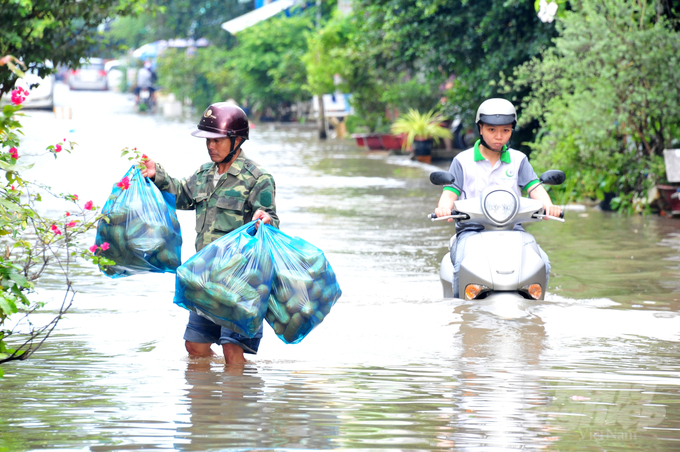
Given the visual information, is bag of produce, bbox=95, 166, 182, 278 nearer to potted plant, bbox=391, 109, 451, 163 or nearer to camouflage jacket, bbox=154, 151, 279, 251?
camouflage jacket, bbox=154, 151, 279, 251

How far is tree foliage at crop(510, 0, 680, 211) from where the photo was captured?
1234cm

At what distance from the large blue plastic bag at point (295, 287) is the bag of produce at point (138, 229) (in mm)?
744

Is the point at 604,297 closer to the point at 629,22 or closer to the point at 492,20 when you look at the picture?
the point at 629,22

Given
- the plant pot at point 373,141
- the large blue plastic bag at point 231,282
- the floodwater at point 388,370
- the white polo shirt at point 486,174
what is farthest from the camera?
the plant pot at point 373,141

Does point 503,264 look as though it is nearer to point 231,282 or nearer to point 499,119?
point 499,119

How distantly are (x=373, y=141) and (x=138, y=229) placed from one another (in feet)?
64.8

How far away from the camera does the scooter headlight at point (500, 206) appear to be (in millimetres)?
6000

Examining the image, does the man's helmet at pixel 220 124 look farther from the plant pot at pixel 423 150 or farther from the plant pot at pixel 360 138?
the plant pot at pixel 360 138

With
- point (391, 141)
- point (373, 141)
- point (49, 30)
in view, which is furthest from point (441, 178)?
point (373, 141)

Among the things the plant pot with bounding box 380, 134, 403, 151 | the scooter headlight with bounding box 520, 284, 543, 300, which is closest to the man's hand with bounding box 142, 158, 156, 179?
the scooter headlight with bounding box 520, 284, 543, 300

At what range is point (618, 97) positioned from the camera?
12.7 m

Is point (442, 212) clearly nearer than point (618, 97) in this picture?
Yes

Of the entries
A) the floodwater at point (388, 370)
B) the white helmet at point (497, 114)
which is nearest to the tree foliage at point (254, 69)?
the floodwater at point (388, 370)

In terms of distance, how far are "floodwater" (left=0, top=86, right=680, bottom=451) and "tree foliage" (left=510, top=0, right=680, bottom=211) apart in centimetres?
258
